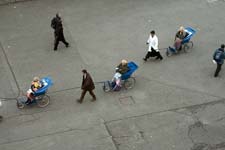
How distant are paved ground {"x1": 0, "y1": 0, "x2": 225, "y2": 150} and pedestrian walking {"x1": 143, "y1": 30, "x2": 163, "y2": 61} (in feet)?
1.11

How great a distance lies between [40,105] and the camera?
14820 millimetres

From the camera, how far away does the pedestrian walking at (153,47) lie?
16328 mm

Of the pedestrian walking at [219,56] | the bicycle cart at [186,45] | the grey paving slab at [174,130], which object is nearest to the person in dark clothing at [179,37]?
the bicycle cart at [186,45]

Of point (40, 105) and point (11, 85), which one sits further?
point (11, 85)

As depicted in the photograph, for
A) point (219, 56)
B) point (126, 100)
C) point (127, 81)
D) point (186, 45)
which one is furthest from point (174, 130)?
point (186, 45)

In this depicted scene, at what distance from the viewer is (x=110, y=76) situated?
16.2 meters

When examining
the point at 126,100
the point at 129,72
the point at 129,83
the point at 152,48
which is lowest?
the point at 126,100

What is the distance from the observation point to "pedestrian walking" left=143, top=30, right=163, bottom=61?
16328 mm

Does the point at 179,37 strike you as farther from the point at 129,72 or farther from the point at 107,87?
the point at 107,87

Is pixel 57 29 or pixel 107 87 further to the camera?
pixel 57 29

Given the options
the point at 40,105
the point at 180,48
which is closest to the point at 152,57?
the point at 180,48

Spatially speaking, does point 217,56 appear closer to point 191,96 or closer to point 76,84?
point 191,96

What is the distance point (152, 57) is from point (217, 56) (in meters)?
2.76

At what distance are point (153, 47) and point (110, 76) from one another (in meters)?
2.01
